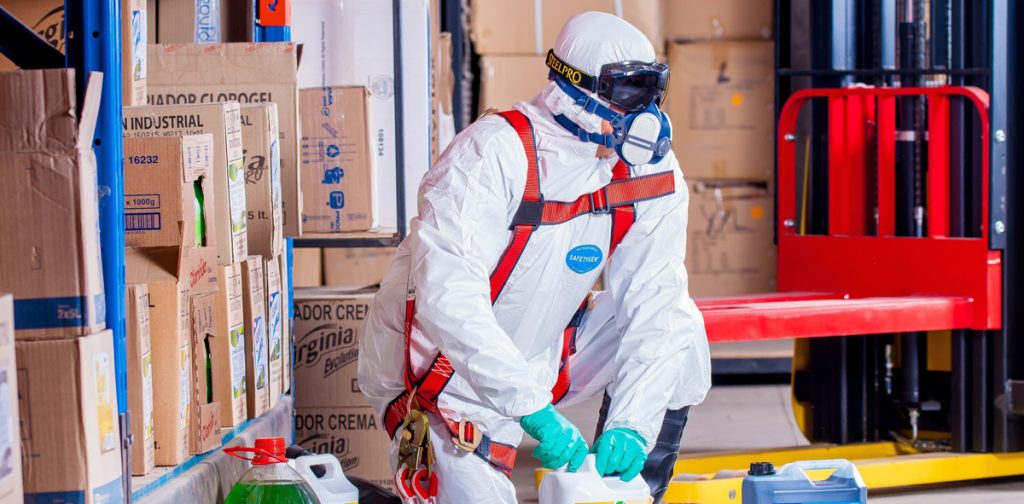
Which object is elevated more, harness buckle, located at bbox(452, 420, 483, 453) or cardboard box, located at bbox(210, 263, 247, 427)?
cardboard box, located at bbox(210, 263, 247, 427)

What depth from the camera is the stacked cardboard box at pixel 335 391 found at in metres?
5.01

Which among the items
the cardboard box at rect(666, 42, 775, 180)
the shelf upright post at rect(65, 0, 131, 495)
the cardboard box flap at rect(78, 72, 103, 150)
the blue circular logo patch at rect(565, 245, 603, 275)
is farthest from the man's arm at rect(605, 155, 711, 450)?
the cardboard box at rect(666, 42, 775, 180)

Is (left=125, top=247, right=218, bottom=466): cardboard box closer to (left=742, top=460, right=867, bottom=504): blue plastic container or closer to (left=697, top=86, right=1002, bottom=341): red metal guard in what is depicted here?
(left=742, top=460, right=867, bottom=504): blue plastic container

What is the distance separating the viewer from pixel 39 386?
2.65 metres

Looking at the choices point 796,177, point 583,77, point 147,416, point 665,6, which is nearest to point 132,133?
point 147,416

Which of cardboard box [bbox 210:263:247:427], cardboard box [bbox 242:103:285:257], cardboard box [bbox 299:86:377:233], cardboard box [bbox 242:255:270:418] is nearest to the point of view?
cardboard box [bbox 210:263:247:427]

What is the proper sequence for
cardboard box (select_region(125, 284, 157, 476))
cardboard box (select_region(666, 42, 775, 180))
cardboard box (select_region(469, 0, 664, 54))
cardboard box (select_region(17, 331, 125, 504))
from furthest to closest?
cardboard box (select_region(666, 42, 775, 180)), cardboard box (select_region(469, 0, 664, 54)), cardboard box (select_region(125, 284, 157, 476)), cardboard box (select_region(17, 331, 125, 504))

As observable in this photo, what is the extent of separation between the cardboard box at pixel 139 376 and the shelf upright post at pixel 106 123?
7.5 inches

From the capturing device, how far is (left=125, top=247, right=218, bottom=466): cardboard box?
11.1 feet

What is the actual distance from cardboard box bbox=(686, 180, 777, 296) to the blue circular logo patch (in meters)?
3.99

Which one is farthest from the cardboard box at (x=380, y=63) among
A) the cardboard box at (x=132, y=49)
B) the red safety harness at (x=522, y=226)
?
the red safety harness at (x=522, y=226)

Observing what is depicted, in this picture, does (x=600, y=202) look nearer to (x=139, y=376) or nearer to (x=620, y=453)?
(x=620, y=453)

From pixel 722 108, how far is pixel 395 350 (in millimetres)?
4289

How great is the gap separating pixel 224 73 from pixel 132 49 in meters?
0.85
